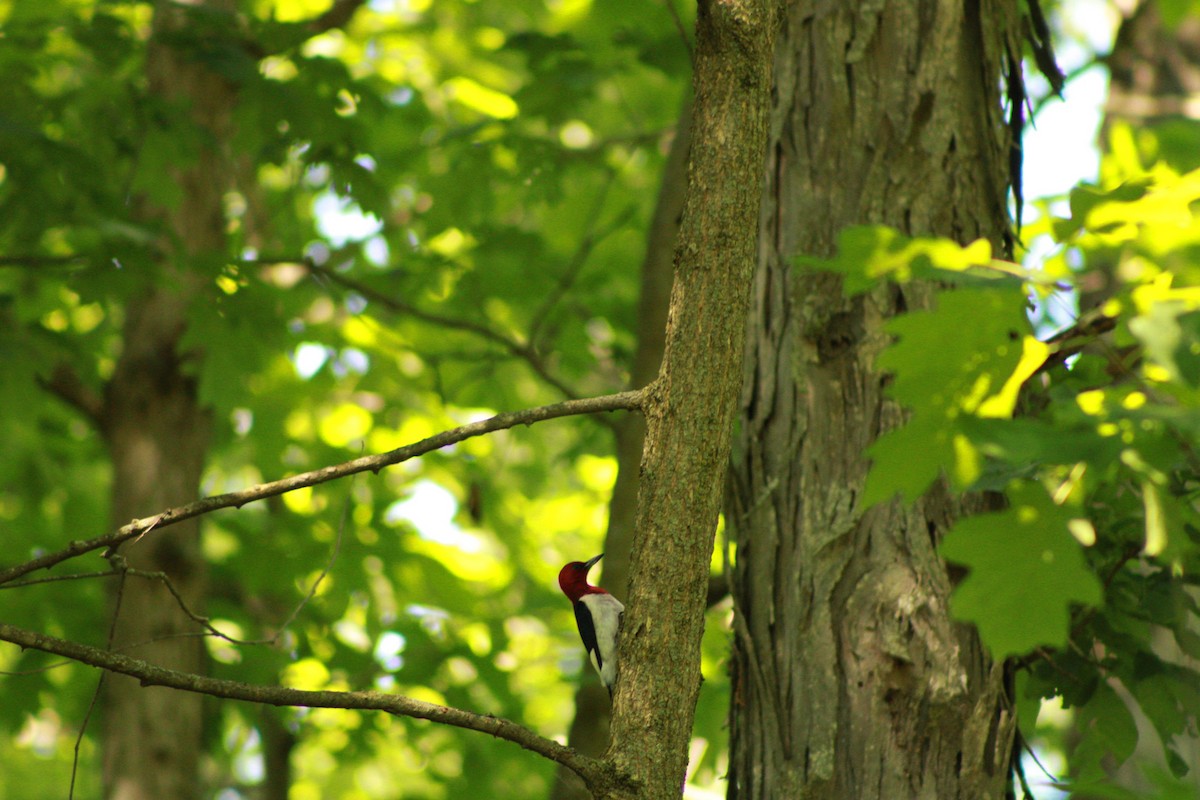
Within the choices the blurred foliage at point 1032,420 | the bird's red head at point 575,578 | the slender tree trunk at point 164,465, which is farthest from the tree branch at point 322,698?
the slender tree trunk at point 164,465

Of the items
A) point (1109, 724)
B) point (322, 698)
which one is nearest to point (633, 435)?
point (1109, 724)

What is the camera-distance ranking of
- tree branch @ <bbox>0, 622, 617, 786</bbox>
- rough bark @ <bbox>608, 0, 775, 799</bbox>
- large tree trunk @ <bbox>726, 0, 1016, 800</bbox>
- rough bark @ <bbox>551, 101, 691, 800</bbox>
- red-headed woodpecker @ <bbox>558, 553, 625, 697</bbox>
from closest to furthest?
tree branch @ <bbox>0, 622, 617, 786</bbox> → rough bark @ <bbox>608, 0, 775, 799</bbox> → large tree trunk @ <bbox>726, 0, 1016, 800</bbox> → red-headed woodpecker @ <bbox>558, 553, 625, 697</bbox> → rough bark @ <bbox>551, 101, 691, 800</bbox>

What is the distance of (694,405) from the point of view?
176cm

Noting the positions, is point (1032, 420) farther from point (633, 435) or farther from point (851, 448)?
point (633, 435)

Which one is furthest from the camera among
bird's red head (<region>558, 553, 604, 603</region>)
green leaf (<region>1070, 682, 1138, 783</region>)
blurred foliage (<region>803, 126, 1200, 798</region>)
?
bird's red head (<region>558, 553, 604, 603</region>)

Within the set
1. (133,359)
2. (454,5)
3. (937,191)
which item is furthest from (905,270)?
(454,5)

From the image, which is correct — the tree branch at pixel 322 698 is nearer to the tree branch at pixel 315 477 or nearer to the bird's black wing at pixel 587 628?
the tree branch at pixel 315 477

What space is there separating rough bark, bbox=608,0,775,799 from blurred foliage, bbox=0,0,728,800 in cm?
187

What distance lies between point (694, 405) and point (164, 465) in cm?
395

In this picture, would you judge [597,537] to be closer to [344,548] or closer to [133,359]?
[344,548]

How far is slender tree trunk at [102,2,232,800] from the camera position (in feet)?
15.2

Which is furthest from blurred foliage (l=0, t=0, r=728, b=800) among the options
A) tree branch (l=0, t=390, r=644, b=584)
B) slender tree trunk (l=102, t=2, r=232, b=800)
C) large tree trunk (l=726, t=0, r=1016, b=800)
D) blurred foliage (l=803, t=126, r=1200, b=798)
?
blurred foliage (l=803, t=126, r=1200, b=798)

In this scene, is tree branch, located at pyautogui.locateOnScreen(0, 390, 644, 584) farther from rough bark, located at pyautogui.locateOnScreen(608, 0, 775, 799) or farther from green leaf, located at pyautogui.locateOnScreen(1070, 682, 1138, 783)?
green leaf, located at pyautogui.locateOnScreen(1070, 682, 1138, 783)

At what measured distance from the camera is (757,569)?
7.95 feet
